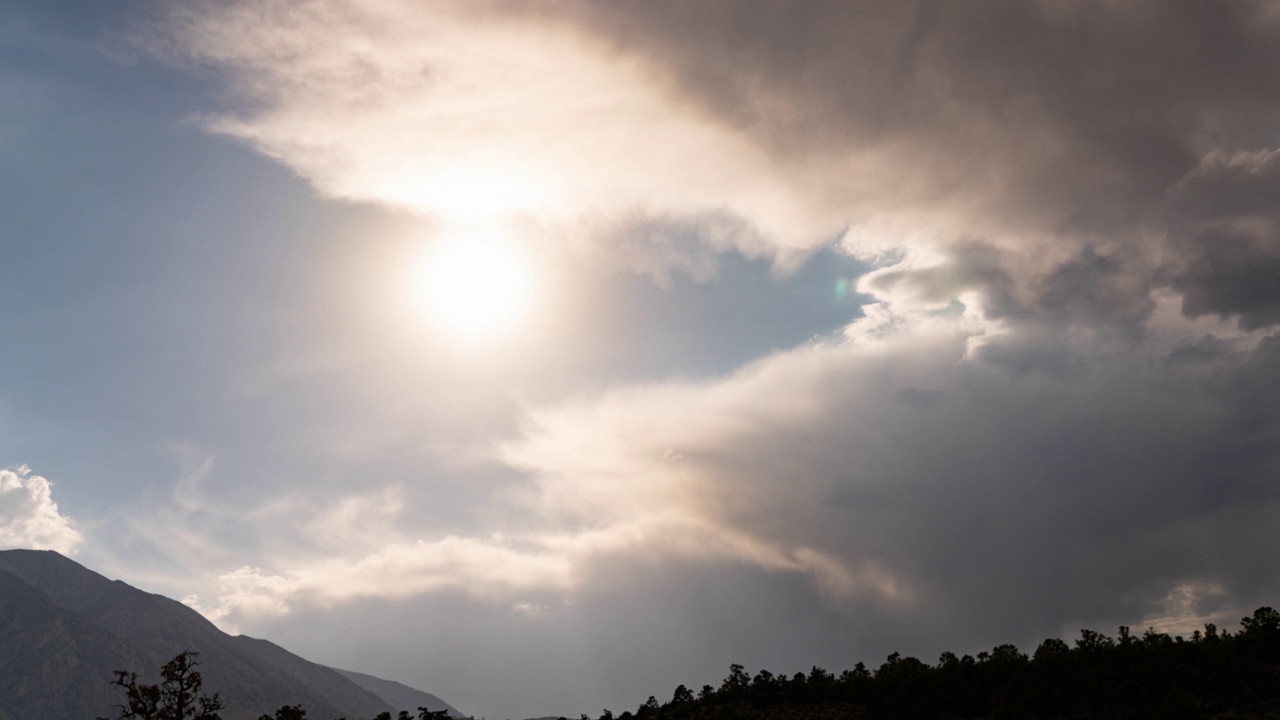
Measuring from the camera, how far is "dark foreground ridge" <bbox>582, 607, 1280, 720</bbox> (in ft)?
169

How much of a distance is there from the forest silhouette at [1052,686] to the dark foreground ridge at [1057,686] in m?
0.09

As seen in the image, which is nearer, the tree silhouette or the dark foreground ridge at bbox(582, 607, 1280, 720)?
the dark foreground ridge at bbox(582, 607, 1280, 720)

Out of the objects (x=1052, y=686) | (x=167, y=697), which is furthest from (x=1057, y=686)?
(x=167, y=697)

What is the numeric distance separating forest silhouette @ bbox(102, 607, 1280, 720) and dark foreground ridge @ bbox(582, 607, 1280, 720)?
9 centimetres

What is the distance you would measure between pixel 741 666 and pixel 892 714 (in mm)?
23113

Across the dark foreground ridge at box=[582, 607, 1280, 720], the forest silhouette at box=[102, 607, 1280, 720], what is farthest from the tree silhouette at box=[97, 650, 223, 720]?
the dark foreground ridge at box=[582, 607, 1280, 720]

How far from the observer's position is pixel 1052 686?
56.8 m

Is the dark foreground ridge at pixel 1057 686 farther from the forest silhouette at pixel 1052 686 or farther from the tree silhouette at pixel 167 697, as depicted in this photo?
the tree silhouette at pixel 167 697

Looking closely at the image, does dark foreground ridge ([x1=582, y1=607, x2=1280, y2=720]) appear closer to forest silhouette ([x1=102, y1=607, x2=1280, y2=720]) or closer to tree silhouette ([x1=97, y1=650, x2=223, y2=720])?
forest silhouette ([x1=102, y1=607, x2=1280, y2=720])

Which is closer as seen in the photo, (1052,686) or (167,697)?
(1052,686)

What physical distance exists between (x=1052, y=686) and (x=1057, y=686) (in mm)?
638

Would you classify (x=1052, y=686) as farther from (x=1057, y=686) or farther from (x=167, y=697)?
(x=167, y=697)

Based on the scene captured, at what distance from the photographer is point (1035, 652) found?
6931cm

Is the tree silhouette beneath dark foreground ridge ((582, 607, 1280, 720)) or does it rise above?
beneath
